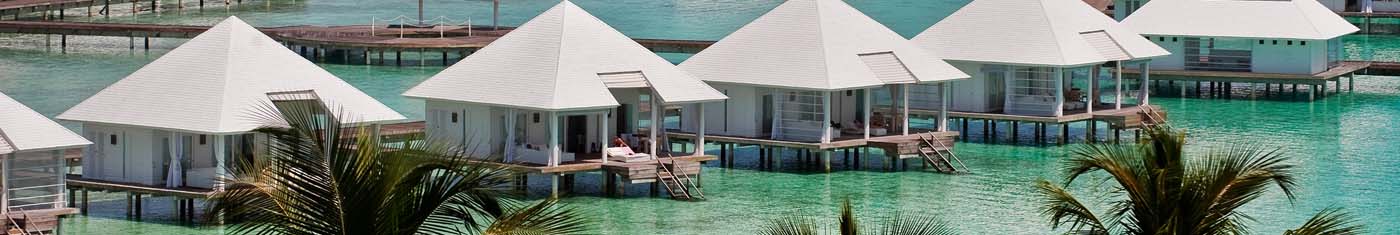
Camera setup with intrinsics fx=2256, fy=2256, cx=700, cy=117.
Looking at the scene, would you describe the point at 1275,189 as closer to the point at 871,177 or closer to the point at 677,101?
the point at 871,177

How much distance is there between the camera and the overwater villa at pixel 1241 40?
5362cm

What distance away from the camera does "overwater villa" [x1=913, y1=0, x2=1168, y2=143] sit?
42.8 metres

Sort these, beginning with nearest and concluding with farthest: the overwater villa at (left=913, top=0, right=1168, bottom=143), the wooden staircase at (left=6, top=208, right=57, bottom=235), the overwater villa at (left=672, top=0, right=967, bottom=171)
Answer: the wooden staircase at (left=6, top=208, right=57, bottom=235) → the overwater villa at (left=672, top=0, right=967, bottom=171) → the overwater villa at (left=913, top=0, right=1168, bottom=143)

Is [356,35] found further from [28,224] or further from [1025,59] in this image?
[28,224]

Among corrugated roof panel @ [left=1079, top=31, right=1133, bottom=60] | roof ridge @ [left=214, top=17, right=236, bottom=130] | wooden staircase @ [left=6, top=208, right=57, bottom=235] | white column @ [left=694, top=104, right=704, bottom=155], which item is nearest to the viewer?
wooden staircase @ [left=6, top=208, right=57, bottom=235]

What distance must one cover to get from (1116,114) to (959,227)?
12.7 m

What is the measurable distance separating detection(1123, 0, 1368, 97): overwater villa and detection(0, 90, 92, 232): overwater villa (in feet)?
105

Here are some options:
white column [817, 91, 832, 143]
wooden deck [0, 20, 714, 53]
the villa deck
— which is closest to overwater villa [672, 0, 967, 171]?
white column [817, 91, 832, 143]

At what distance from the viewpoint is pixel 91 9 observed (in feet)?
297

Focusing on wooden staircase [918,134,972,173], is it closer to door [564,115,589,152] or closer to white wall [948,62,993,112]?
white wall [948,62,993,112]

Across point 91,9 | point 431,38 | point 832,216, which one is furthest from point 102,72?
point 832,216

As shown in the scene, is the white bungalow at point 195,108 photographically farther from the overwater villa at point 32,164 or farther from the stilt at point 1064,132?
the stilt at point 1064,132

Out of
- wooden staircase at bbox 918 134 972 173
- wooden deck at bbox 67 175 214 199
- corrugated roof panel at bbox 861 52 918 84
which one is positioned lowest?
wooden deck at bbox 67 175 214 199

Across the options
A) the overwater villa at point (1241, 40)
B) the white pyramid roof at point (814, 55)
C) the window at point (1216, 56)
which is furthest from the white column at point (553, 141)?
the window at point (1216, 56)
